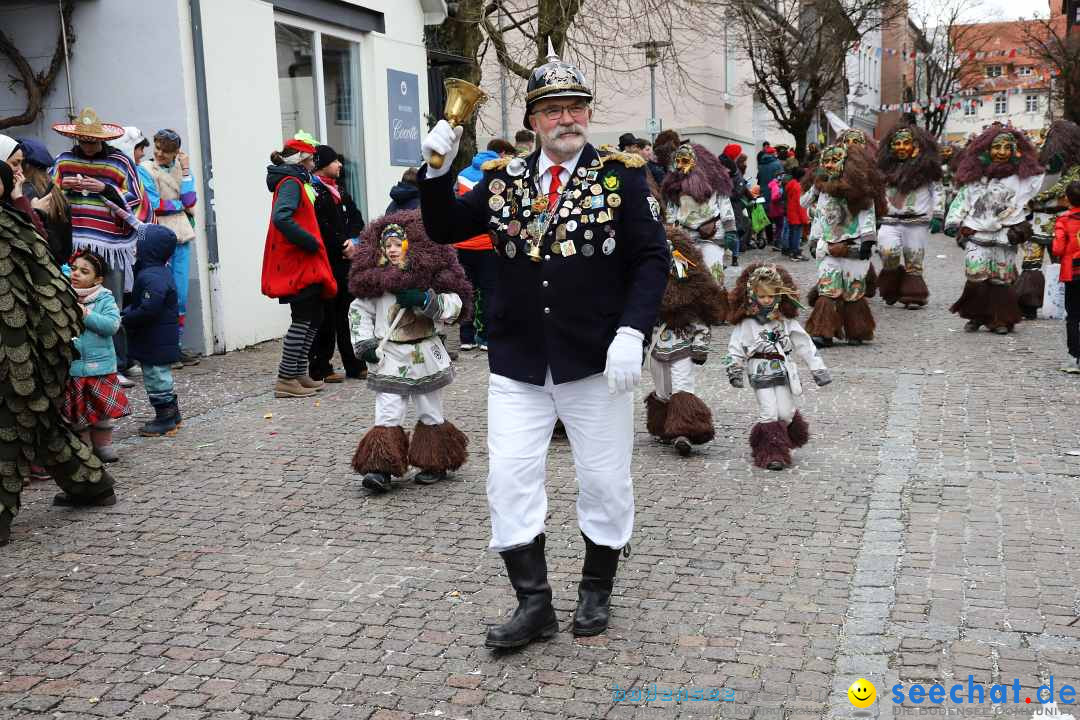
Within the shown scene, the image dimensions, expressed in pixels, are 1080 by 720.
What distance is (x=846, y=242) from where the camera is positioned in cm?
1180

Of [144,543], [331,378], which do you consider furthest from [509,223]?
[331,378]

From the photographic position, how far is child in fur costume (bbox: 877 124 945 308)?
1345cm

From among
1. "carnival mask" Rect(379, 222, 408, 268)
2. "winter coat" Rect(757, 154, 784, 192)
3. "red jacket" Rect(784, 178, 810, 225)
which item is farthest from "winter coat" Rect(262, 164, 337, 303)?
"winter coat" Rect(757, 154, 784, 192)

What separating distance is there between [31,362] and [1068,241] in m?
7.93

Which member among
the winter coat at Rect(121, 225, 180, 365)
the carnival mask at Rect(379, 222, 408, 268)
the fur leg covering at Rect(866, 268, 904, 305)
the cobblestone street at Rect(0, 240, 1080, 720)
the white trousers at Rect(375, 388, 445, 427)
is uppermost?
the carnival mask at Rect(379, 222, 408, 268)

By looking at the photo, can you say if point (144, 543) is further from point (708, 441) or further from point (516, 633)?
point (708, 441)

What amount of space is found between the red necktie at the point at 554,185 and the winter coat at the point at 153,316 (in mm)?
4387

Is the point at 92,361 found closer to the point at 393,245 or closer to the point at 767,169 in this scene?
the point at 393,245

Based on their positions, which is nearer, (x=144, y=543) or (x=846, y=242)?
(x=144, y=543)

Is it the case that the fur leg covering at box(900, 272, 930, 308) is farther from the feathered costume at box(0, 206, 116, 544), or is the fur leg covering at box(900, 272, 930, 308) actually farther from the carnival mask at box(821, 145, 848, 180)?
the feathered costume at box(0, 206, 116, 544)

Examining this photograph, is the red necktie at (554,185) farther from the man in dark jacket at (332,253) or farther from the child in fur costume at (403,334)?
the man in dark jacket at (332,253)

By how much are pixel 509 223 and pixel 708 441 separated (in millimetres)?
3548

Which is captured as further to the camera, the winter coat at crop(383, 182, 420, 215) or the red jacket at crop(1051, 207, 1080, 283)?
the winter coat at crop(383, 182, 420, 215)

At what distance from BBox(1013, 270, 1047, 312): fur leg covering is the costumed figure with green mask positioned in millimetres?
10576
